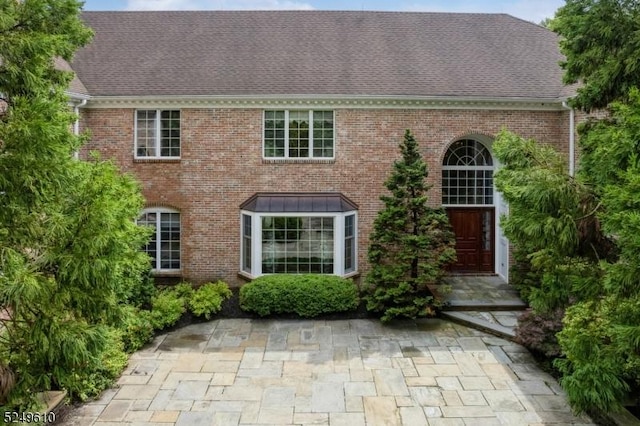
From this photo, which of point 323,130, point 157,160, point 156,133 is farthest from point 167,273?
point 323,130

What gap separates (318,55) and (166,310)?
29.4 feet

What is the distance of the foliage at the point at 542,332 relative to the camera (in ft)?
31.2

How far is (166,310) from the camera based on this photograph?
11711 millimetres

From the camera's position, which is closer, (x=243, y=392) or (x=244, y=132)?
(x=243, y=392)

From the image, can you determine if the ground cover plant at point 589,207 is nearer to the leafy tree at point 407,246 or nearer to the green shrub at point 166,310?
the leafy tree at point 407,246

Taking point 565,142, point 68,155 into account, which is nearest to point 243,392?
point 68,155

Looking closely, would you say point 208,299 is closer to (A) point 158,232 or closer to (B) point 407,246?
(A) point 158,232

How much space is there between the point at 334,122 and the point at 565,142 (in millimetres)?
6534

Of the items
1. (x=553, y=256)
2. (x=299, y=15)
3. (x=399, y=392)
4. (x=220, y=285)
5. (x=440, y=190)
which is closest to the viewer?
(x=553, y=256)

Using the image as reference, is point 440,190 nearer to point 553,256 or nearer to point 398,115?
point 398,115

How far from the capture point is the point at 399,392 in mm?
8469

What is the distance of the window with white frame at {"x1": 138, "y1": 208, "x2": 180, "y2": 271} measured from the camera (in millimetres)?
14430

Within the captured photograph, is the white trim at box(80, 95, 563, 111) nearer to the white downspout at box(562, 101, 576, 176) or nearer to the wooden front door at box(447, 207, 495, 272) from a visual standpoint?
the white downspout at box(562, 101, 576, 176)

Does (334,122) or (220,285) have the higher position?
(334,122)
